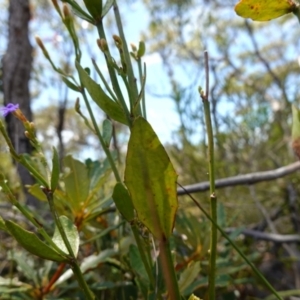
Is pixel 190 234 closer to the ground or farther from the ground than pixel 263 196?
closer to the ground

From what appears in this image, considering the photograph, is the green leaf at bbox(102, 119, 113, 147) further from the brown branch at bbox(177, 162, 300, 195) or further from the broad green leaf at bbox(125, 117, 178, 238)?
the brown branch at bbox(177, 162, 300, 195)

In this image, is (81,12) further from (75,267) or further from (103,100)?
(75,267)

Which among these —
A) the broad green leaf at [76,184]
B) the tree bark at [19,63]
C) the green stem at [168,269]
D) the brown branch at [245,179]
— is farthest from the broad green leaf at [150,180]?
the tree bark at [19,63]

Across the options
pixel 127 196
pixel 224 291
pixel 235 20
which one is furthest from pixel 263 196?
pixel 235 20

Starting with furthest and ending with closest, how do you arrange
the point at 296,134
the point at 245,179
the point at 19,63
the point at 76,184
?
1. the point at 19,63
2. the point at 245,179
3. the point at 76,184
4. the point at 296,134

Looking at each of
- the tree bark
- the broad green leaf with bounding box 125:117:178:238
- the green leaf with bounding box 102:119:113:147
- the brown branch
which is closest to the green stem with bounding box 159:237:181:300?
the broad green leaf with bounding box 125:117:178:238

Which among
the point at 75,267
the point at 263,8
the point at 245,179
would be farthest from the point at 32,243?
the point at 245,179

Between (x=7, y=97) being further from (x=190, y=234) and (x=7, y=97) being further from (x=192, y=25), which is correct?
(x=192, y=25)
